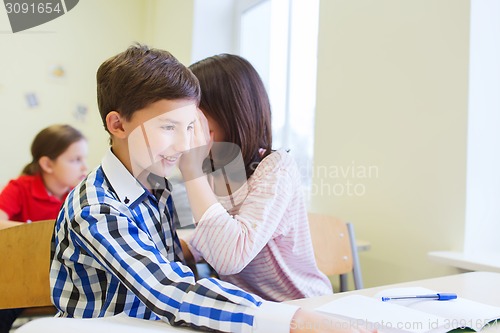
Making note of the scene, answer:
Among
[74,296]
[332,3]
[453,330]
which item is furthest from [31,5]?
[453,330]

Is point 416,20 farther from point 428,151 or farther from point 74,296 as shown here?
point 74,296

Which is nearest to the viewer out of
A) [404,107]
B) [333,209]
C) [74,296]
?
[74,296]

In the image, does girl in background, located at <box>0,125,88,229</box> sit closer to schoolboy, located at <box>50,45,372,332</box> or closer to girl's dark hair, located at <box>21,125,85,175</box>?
girl's dark hair, located at <box>21,125,85,175</box>

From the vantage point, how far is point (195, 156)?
95 cm

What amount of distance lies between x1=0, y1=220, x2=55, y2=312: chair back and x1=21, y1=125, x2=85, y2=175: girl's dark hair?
1157mm

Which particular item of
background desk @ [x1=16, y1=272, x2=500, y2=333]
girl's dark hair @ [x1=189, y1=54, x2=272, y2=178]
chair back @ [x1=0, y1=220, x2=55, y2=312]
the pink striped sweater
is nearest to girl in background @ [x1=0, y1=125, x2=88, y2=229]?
chair back @ [x1=0, y1=220, x2=55, y2=312]

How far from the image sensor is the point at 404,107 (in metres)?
1.63

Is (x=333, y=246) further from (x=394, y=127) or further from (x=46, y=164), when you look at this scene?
(x=46, y=164)

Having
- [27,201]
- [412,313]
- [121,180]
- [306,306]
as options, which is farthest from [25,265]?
[27,201]

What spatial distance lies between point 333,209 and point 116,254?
→ 1.43 meters

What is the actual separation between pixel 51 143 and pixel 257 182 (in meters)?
1.45

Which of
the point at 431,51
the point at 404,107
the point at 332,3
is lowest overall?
the point at 404,107

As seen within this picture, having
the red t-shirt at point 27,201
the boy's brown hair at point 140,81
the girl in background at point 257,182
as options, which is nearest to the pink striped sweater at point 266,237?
the girl in background at point 257,182

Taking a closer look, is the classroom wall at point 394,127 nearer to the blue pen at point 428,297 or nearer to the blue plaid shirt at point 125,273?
the blue pen at point 428,297
